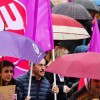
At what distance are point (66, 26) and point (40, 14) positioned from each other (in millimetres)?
2256

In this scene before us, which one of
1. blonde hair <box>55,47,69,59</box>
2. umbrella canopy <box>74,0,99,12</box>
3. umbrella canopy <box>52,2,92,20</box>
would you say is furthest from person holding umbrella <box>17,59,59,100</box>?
umbrella canopy <box>74,0,99,12</box>

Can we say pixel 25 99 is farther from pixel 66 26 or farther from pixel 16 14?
pixel 66 26

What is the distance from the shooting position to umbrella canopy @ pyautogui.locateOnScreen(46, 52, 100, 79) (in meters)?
7.08

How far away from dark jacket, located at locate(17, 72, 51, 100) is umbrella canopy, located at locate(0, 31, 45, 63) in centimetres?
133

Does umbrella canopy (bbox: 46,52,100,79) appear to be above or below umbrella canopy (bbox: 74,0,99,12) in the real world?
below

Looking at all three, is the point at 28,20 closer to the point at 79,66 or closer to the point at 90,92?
the point at 79,66

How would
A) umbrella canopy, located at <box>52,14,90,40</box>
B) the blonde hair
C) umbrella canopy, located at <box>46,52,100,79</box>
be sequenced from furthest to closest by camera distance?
umbrella canopy, located at <box>52,14,90,40</box> → the blonde hair → umbrella canopy, located at <box>46,52,100,79</box>

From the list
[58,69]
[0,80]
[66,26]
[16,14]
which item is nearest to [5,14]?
[16,14]

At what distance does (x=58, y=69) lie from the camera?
737 cm

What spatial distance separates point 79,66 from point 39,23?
7.88ft

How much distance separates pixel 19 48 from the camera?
7.69 meters

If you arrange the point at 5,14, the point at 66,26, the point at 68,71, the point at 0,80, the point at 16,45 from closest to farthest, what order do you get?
the point at 68,71, the point at 16,45, the point at 0,80, the point at 5,14, the point at 66,26

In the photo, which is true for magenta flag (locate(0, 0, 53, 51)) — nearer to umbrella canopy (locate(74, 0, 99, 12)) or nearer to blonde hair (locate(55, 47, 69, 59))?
blonde hair (locate(55, 47, 69, 59))

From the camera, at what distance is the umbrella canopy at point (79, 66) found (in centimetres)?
708
